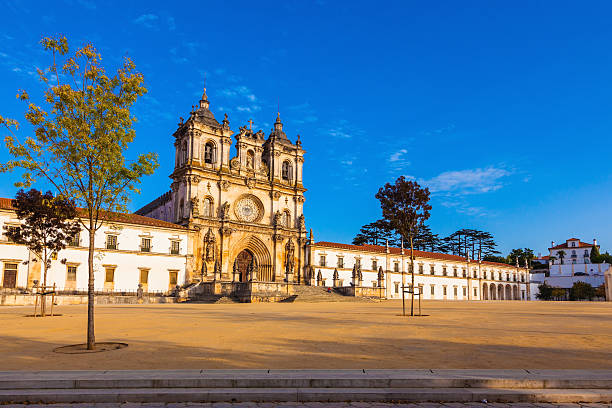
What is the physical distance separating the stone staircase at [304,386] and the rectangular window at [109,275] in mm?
36560

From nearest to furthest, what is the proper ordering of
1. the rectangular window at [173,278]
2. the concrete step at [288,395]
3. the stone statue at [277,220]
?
the concrete step at [288,395] → the rectangular window at [173,278] → the stone statue at [277,220]

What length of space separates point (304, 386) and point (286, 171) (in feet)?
176

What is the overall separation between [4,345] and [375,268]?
5813 centimetres

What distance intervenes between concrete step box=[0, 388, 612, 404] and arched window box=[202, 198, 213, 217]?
144 feet

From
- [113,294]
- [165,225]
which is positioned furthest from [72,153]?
[165,225]

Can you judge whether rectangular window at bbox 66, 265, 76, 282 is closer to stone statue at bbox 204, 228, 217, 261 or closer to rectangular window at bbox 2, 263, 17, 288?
rectangular window at bbox 2, 263, 17, 288

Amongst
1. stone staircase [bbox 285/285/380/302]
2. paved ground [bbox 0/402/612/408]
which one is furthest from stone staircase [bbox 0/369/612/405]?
stone staircase [bbox 285/285/380/302]

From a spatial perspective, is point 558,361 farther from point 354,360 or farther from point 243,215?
point 243,215

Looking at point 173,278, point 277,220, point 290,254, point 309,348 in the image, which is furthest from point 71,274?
point 309,348

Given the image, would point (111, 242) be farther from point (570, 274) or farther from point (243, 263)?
point (570, 274)

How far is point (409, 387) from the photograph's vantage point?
23.0 feet

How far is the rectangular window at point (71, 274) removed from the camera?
3943 cm

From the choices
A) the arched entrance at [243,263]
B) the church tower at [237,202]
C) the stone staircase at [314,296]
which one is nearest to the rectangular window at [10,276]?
the church tower at [237,202]

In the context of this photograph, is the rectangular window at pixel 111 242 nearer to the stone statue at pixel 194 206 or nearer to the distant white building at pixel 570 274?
the stone statue at pixel 194 206
